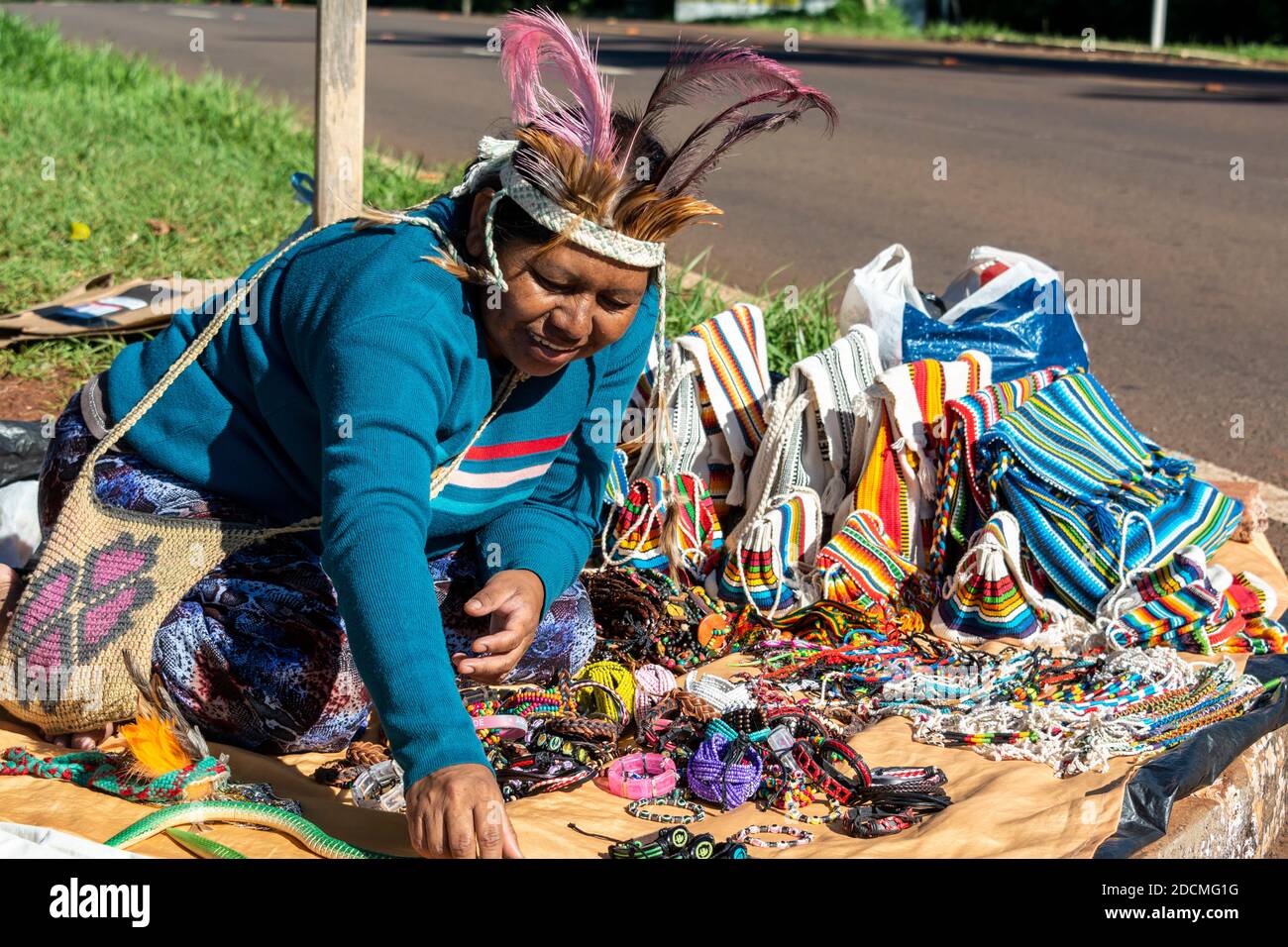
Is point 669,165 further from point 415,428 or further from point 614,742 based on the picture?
point 614,742

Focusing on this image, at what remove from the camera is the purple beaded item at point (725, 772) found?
253 centimetres

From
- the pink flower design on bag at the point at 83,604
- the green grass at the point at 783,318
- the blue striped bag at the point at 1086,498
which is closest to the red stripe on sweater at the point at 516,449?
the pink flower design on bag at the point at 83,604

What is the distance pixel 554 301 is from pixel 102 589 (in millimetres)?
1002

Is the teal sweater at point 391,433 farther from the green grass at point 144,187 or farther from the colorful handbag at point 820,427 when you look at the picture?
the green grass at point 144,187

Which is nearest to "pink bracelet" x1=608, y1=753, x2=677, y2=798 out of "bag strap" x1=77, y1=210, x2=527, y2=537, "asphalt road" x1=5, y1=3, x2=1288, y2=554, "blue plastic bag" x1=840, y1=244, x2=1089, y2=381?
"bag strap" x1=77, y1=210, x2=527, y2=537

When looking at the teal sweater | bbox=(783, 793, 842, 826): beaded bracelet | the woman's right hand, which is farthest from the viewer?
bbox=(783, 793, 842, 826): beaded bracelet

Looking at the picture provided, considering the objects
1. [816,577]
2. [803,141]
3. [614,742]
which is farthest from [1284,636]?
[803,141]

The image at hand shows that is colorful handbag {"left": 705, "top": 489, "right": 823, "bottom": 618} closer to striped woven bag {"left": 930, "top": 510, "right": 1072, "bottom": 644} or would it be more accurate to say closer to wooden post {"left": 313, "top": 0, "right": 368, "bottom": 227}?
striped woven bag {"left": 930, "top": 510, "right": 1072, "bottom": 644}

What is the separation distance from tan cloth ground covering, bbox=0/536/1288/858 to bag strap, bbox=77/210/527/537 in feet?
1.64

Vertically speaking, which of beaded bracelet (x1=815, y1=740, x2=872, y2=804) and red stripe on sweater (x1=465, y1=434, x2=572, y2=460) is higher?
red stripe on sweater (x1=465, y1=434, x2=572, y2=460)

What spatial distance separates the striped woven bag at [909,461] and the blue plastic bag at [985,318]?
31 cm

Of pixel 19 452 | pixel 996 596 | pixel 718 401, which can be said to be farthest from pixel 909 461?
pixel 19 452

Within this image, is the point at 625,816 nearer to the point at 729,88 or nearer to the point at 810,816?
the point at 810,816

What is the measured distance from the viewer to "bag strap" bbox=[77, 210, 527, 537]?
251 centimetres
